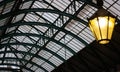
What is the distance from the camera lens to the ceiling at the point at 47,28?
23.8 meters

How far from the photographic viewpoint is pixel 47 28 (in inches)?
1219

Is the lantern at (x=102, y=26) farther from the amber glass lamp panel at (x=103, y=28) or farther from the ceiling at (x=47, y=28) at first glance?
the ceiling at (x=47, y=28)

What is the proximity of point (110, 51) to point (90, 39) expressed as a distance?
2468 millimetres

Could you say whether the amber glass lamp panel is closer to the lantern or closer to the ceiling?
the lantern

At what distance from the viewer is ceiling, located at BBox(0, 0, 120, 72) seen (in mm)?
23828

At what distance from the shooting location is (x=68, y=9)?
2508 centimetres

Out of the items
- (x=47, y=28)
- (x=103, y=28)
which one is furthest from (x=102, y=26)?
(x=47, y=28)

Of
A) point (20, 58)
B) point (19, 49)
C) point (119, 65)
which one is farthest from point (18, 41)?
point (119, 65)

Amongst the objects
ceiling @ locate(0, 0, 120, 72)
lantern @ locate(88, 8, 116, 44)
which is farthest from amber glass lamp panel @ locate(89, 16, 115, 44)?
ceiling @ locate(0, 0, 120, 72)

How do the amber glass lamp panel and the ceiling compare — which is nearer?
the amber glass lamp panel

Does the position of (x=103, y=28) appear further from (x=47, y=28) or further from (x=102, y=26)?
(x=47, y=28)

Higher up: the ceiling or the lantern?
the lantern

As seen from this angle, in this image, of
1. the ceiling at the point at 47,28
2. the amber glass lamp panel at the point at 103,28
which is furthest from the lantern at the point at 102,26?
the ceiling at the point at 47,28

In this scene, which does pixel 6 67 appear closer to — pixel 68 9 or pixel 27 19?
pixel 27 19
